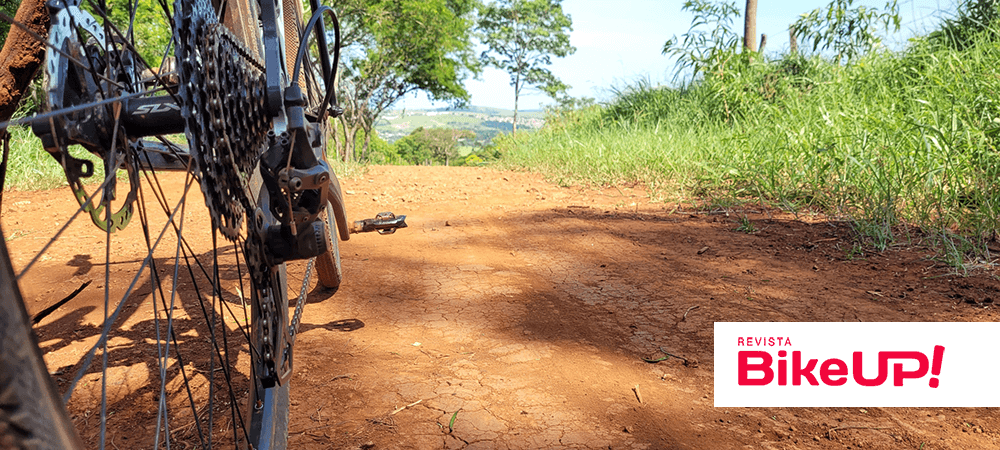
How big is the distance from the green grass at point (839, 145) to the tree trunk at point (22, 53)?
3.77m

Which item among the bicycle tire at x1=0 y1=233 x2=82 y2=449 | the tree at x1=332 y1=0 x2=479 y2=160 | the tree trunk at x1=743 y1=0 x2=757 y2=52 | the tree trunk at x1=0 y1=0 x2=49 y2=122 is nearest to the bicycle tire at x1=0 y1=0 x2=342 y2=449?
the bicycle tire at x1=0 y1=233 x2=82 y2=449

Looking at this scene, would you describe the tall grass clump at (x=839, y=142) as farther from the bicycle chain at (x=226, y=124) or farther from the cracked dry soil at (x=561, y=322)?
the bicycle chain at (x=226, y=124)

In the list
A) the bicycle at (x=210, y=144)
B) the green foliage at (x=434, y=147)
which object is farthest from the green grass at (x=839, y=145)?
the green foliage at (x=434, y=147)

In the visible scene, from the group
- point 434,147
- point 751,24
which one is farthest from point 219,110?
point 434,147

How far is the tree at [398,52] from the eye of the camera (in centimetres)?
1639

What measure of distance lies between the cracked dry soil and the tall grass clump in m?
0.34

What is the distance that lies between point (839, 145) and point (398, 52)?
15901 mm

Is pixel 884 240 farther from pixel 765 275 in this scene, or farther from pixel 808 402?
pixel 808 402

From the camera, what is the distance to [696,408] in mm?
1911

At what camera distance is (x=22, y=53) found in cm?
149

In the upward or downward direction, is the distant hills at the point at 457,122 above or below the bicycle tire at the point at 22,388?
above

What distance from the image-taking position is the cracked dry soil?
1778 mm

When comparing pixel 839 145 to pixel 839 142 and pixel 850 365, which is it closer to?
pixel 839 142

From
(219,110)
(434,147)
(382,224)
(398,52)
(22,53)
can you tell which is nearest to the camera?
(219,110)
